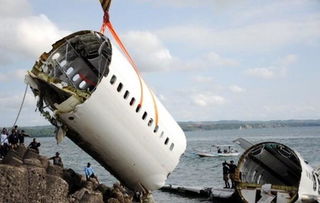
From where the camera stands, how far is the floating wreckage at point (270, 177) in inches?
964

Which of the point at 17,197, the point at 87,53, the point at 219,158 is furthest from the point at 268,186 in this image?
the point at 219,158

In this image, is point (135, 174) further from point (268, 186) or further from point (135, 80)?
point (268, 186)

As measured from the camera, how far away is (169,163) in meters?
24.0

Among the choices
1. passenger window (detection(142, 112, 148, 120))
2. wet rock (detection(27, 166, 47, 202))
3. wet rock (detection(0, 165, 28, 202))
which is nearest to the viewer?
wet rock (detection(0, 165, 28, 202))

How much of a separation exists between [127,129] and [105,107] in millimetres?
1731

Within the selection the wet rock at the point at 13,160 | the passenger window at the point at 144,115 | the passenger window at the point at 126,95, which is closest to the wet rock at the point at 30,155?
the wet rock at the point at 13,160

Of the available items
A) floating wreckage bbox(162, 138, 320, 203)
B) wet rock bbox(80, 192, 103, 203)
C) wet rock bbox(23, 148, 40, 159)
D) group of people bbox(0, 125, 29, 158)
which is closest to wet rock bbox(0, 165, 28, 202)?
wet rock bbox(80, 192, 103, 203)

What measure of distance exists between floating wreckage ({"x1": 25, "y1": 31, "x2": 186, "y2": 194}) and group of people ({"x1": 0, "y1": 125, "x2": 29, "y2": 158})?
554 centimetres

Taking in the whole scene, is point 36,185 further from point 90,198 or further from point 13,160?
point 13,160

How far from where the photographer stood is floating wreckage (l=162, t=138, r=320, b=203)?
80.3 ft

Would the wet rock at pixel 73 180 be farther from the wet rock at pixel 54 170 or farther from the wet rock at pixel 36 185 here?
the wet rock at pixel 36 185

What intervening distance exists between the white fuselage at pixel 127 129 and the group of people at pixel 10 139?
585cm

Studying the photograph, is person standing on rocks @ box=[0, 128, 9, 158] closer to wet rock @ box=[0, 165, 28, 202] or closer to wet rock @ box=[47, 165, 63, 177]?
wet rock @ box=[47, 165, 63, 177]

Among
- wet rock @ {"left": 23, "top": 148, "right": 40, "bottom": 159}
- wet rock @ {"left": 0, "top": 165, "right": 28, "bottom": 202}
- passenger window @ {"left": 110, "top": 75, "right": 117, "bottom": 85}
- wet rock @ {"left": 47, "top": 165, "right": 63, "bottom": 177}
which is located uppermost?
passenger window @ {"left": 110, "top": 75, "right": 117, "bottom": 85}
